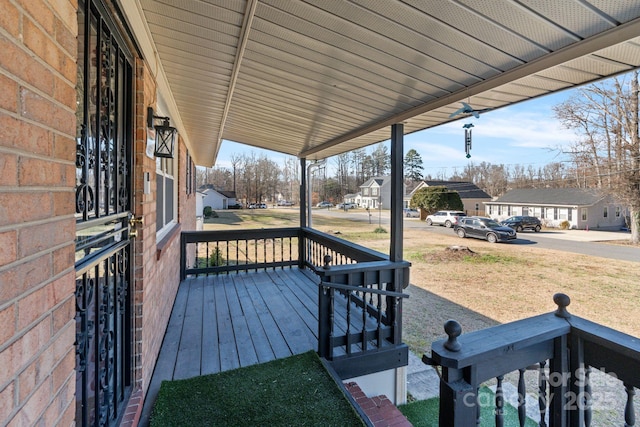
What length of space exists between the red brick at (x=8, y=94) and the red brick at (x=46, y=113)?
27mm

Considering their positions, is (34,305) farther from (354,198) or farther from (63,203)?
(354,198)

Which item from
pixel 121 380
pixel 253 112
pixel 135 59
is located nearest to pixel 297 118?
pixel 253 112

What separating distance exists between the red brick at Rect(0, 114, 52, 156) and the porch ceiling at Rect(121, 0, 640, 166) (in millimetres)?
1185

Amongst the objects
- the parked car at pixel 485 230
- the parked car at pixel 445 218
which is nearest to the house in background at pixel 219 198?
the parked car at pixel 445 218

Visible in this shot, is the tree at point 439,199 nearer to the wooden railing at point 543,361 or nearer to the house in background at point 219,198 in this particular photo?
the house in background at point 219,198

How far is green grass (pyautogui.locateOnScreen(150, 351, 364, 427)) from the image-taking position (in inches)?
78.3

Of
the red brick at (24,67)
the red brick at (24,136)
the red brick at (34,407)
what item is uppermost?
the red brick at (24,67)

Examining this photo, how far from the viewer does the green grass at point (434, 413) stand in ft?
10.2

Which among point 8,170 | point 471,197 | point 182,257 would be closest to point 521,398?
point 8,170

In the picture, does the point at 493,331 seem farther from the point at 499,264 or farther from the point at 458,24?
the point at 499,264

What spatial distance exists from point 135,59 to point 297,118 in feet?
6.91

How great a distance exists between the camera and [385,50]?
2.05 m

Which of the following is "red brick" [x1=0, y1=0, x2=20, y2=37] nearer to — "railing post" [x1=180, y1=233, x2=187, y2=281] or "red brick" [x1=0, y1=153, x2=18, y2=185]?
"red brick" [x1=0, y1=153, x2=18, y2=185]

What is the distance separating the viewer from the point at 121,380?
76.7 inches
